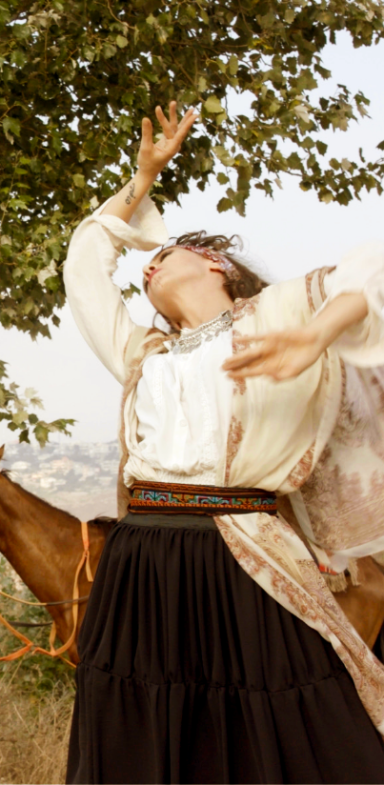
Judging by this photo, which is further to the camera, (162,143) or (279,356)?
(162,143)

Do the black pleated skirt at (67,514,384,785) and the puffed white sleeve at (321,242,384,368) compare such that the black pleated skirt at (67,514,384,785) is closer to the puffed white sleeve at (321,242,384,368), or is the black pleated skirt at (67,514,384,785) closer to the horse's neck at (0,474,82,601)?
the puffed white sleeve at (321,242,384,368)

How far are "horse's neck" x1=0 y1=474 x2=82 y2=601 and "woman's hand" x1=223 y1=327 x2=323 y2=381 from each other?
1.12 m

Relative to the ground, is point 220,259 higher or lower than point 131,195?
lower

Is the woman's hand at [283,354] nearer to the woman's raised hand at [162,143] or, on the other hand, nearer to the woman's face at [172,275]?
the woman's face at [172,275]

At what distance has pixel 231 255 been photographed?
163cm

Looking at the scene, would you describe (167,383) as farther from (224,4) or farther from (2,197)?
(224,4)

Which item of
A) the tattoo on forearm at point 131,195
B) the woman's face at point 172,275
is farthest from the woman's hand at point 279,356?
the tattoo on forearm at point 131,195

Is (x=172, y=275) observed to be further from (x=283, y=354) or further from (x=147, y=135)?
(x=283, y=354)

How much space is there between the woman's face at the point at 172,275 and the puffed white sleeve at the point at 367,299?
0.40 metres

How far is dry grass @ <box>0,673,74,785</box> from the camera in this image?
2.23m


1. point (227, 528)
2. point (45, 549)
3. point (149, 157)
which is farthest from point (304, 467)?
point (45, 549)

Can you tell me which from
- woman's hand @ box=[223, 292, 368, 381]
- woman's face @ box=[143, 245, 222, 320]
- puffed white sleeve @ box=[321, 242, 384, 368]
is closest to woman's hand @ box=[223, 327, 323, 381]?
woman's hand @ box=[223, 292, 368, 381]

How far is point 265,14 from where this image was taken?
7.75 ft

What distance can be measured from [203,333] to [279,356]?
14.4 inches
